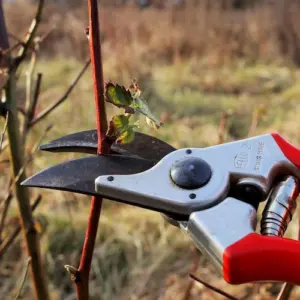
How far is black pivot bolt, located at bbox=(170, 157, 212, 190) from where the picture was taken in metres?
0.99

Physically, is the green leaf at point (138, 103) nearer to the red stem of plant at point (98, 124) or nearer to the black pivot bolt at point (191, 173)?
the red stem of plant at point (98, 124)

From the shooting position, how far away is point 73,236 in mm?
3121

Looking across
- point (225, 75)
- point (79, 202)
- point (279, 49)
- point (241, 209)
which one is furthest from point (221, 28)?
point (241, 209)

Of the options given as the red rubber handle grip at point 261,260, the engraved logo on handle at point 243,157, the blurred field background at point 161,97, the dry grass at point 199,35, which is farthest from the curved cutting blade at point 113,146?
the dry grass at point 199,35

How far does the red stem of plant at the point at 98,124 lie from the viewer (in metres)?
0.78

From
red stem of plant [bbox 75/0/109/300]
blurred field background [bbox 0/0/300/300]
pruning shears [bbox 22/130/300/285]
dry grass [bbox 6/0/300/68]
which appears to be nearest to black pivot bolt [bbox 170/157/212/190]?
pruning shears [bbox 22/130/300/285]

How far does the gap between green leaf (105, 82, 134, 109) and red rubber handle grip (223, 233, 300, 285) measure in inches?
10.5

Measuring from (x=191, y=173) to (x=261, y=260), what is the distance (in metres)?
0.23

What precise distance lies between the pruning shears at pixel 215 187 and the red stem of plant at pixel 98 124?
0.06 meters

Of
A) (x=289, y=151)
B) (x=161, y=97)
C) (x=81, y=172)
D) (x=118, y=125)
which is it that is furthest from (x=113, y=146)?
(x=161, y=97)

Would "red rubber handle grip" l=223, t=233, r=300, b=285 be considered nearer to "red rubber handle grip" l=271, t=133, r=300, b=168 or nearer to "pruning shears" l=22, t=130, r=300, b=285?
"pruning shears" l=22, t=130, r=300, b=285

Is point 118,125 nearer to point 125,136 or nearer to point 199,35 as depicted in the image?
point 125,136

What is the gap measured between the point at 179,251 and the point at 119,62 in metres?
4.04

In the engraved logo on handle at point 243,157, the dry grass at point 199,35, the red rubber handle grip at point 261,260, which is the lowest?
the dry grass at point 199,35
